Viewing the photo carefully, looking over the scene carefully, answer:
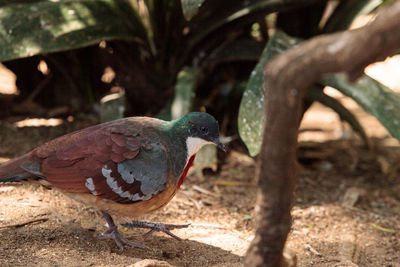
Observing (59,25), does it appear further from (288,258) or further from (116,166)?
(288,258)

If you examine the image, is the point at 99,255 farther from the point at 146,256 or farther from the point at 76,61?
the point at 76,61

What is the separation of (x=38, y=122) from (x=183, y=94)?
1.58 metres

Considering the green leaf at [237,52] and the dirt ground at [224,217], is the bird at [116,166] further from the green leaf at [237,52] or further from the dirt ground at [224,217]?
the green leaf at [237,52]

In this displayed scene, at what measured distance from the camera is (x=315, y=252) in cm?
322

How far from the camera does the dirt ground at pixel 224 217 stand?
9.60 feet

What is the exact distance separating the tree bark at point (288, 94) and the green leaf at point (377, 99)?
6.20ft

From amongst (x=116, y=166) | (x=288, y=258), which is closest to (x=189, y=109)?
(x=116, y=166)

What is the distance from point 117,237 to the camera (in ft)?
9.72

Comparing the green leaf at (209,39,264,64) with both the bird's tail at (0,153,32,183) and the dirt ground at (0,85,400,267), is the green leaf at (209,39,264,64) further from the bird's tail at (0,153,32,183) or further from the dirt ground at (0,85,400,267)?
the bird's tail at (0,153,32,183)

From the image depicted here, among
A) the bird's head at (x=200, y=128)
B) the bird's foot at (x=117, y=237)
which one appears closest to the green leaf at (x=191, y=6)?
the bird's head at (x=200, y=128)

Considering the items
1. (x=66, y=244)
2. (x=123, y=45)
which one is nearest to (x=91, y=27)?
(x=123, y=45)

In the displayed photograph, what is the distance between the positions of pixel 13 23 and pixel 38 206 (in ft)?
5.00

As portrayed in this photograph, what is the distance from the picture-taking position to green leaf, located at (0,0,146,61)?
3.90m

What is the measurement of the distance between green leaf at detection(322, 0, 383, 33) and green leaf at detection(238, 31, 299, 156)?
84cm
